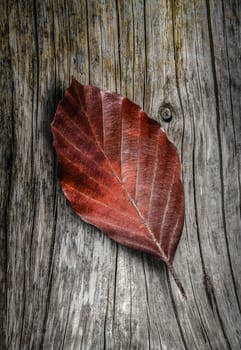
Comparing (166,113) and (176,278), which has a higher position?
(166,113)

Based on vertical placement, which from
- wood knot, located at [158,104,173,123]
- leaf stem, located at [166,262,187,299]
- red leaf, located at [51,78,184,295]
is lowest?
leaf stem, located at [166,262,187,299]

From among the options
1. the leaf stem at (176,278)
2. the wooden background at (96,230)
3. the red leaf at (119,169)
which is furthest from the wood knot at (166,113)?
the leaf stem at (176,278)

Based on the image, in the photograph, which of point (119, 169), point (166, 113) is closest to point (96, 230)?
point (119, 169)

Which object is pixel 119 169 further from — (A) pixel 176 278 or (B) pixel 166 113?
(A) pixel 176 278

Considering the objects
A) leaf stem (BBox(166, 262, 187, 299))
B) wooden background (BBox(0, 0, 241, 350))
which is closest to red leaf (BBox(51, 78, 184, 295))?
leaf stem (BBox(166, 262, 187, 299))

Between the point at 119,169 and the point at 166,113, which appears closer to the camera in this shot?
the point at 119,169

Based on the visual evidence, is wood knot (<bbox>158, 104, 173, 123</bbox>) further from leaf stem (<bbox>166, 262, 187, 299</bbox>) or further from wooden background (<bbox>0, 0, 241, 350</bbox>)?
leaf stem (<bbox>166, 262, 187, 299</bbox>)

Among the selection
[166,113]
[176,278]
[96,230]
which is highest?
[166,113]
